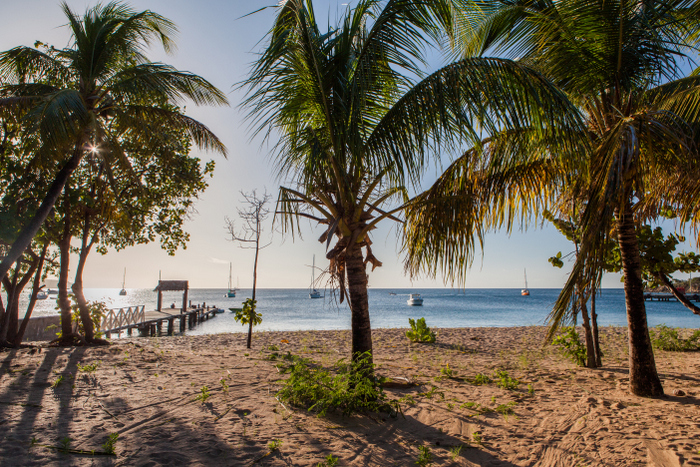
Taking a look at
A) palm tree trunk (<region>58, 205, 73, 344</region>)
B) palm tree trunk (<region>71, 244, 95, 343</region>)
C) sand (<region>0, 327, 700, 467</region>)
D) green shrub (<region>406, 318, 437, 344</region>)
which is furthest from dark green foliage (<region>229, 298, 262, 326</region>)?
green shrub (<region>406, 318, 437, 344</region>)

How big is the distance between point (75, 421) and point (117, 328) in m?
16.8

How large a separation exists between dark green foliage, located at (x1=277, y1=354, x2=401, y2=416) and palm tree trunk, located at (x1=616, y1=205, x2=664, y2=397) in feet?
10.5

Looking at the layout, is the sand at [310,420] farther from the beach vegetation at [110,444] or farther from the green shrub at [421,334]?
the green shrub at [421,334]

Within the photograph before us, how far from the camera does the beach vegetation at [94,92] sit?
18.9 feet

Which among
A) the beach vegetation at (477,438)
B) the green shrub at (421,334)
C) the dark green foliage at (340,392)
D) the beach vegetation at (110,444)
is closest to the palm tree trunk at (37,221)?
the beach vegetation at (110,444)

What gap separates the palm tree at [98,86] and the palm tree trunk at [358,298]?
177 inches

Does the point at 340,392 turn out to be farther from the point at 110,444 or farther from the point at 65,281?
the point at 65,281

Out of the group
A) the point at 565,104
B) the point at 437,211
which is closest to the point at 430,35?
the point at 565,104

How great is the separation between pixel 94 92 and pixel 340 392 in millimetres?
6629

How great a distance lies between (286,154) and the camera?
5.02 metres

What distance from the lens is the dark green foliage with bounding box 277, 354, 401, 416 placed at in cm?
394

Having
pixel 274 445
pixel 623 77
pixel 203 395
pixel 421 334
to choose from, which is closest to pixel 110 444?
pixel 274 445

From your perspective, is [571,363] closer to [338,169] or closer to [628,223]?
[628,223]

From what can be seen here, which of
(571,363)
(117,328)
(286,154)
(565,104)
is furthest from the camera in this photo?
(117,328)
